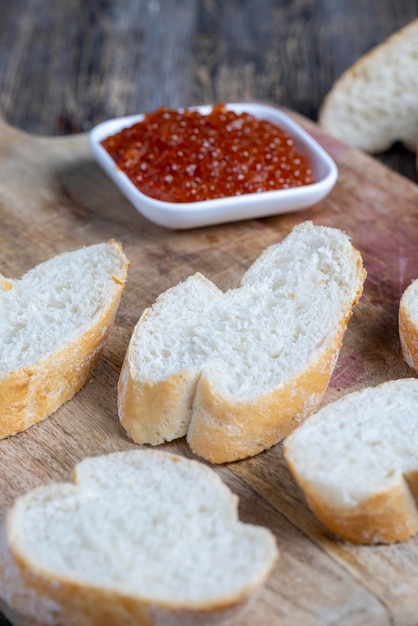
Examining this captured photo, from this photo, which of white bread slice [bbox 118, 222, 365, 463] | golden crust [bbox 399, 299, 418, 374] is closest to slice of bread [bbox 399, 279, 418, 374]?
golden crust [bbox 399, 299, 418, 374]

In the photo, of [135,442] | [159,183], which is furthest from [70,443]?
[159,183]

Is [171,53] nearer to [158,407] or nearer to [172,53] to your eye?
[172,53]

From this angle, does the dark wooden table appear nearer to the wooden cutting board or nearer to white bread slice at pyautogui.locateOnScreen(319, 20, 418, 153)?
white bread slice at pyautogui.locateOnScreen(319, 20, 418, 153)

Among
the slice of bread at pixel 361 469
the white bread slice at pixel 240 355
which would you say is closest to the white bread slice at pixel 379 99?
the white bread slice at pixel 240 355

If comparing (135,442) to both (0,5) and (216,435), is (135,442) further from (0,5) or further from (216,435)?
(0,5)

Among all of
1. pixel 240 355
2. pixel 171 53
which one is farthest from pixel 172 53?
pixel 240 355

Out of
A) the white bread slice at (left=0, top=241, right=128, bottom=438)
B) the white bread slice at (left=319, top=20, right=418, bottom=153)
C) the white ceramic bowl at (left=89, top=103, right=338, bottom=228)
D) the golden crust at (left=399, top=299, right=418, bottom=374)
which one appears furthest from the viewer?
the white bread slice at (left=319, top=20, right=418, bottom=153)
